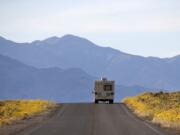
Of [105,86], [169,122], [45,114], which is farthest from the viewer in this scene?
[105,86]

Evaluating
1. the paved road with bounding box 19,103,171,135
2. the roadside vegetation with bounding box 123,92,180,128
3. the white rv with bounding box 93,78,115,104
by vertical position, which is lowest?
the paved road with bounding box 19,103,171,135

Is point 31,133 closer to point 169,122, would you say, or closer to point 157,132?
point 157,132

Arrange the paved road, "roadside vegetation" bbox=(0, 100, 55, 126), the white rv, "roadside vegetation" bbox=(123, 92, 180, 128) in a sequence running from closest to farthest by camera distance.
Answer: the paved road, "roadside vegetation" bbox=(123, 92, 180, 128), "roadside vegetation" bbox=(0, 100, 55, 126), the white rv

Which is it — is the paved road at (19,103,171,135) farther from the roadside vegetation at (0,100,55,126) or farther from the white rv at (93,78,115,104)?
the white rv at (93,78,115,104)

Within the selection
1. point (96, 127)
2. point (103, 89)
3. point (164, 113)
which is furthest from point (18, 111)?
point (96, 127)

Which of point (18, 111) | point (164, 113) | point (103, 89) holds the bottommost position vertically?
point (164, 113)

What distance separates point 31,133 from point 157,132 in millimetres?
7034

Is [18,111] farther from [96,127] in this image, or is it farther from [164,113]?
[96,127]

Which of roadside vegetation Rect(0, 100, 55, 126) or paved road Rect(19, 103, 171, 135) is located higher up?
roadside vegetation Rect(0, 100, 55, 126)

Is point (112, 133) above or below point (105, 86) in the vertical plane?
below

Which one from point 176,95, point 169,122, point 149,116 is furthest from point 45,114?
point 176,95

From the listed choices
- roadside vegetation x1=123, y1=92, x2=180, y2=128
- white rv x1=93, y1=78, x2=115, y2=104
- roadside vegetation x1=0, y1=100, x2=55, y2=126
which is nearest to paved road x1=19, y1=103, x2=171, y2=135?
roadside vegetation x1=123, y1=92, x2=180, y2=128

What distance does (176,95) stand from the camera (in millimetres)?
83062

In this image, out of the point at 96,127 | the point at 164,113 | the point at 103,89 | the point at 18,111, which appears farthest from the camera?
the point at 103,89
